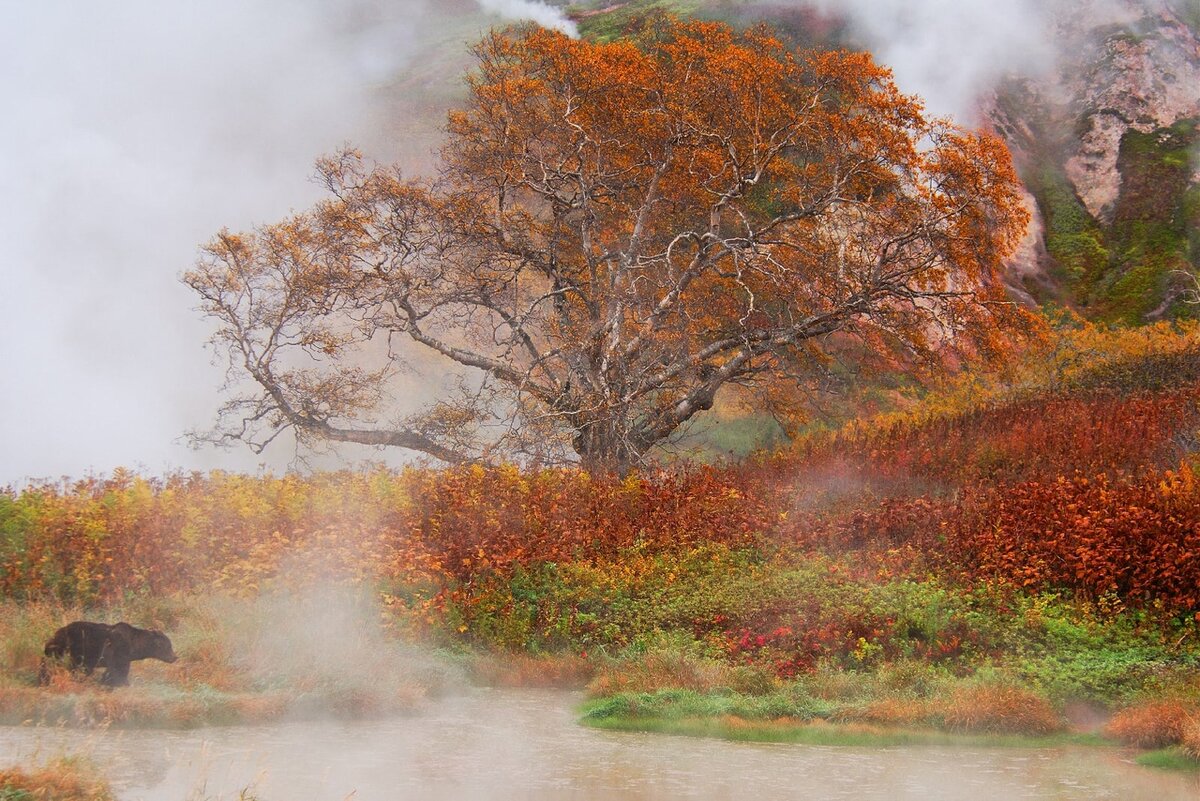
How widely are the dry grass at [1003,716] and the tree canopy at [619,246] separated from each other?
10180mm

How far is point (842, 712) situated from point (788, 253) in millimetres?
14231

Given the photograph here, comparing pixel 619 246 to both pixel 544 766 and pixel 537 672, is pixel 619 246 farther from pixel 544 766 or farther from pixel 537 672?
pixel 544 766

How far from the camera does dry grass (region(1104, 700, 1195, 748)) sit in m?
8.59

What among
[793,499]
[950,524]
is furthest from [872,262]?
[950,524]

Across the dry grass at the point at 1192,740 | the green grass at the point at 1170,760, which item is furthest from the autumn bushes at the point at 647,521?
the green grass at the point at 1170,760

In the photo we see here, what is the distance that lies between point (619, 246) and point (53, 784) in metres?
18.0

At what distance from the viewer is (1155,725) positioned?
8.70 meters

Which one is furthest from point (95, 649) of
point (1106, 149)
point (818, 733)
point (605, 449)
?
point (1106, 149)

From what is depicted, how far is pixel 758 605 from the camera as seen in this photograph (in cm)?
1183

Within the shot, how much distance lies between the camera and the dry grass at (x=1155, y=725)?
8586 mm

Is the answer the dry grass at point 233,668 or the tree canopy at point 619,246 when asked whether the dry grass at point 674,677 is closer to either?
the dry grass at point 233,668

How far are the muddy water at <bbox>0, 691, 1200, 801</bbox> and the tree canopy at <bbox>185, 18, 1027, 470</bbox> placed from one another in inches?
395

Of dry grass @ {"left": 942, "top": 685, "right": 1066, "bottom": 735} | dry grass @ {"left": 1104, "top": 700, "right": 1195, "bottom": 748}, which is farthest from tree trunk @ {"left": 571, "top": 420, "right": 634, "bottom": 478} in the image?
dry grass @ {"left": 1104, "top": 700, "right": 1195, "bottom": 748}

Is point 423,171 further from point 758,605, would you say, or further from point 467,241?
point 758,605
